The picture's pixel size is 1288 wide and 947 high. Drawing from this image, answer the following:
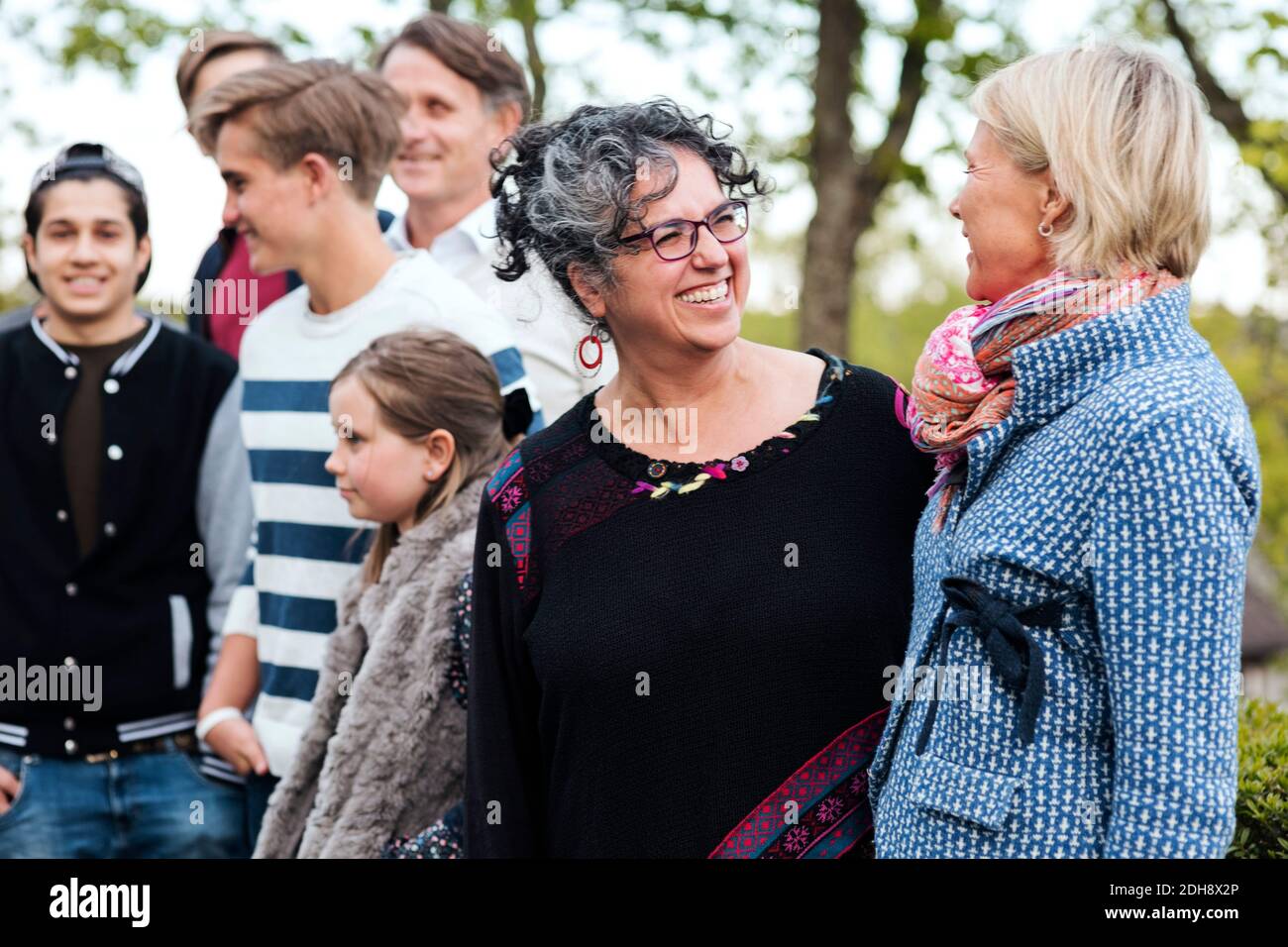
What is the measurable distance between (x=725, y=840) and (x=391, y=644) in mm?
985

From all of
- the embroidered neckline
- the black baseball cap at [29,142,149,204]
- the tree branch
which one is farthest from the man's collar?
the tree branch

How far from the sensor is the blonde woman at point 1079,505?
6.75ft

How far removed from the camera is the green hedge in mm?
3129

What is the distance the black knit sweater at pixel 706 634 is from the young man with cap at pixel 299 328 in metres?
0.94

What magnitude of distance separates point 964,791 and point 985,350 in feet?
2.41

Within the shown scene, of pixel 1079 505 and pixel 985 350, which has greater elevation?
pixel 985 350

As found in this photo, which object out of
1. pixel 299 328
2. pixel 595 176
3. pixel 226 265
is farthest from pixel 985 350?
pixel 226 265

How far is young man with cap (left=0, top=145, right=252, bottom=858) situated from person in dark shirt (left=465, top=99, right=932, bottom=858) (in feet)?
5.38

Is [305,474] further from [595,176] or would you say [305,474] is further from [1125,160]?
[1125,160]

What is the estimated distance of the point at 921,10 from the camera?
11727 millimetres

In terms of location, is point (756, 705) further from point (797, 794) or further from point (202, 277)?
point (202, 277)

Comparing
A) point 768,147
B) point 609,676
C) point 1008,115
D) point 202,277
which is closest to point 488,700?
point 609,676

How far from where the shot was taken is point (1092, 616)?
2.19 metres

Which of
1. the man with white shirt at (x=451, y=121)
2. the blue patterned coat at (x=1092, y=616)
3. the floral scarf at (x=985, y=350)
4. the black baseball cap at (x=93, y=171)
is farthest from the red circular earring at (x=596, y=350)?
the black baseball cap at (x=93, y=171)
